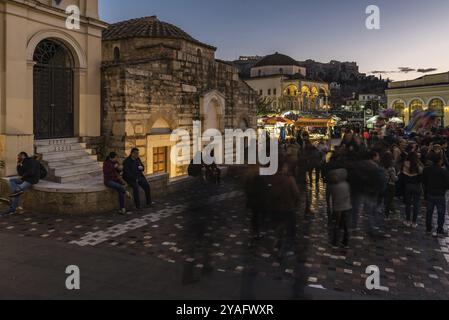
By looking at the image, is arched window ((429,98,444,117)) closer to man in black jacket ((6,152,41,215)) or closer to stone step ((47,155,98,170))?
stone step ((47,155,98,170))

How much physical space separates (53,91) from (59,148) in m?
1.80

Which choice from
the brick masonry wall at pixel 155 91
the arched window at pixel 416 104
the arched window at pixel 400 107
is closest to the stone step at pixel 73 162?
the brick masonry wall at pixel 155 91

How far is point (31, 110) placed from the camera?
10.9m

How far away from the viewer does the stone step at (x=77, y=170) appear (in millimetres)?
10398

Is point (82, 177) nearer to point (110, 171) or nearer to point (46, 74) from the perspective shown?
point (110, 171)

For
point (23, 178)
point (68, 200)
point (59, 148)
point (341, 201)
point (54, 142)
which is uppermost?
point (54, 142)

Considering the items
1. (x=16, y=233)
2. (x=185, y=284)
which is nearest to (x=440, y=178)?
(x=185, y=284)

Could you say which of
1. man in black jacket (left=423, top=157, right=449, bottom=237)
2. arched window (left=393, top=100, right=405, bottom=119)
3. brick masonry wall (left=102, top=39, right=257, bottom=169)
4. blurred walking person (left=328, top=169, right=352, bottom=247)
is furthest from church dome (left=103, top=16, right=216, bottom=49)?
arched window (left=393, top=100, right=405, bottom=119)

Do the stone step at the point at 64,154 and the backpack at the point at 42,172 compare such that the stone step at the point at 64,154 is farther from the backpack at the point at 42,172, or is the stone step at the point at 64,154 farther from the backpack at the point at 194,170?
the backpack at the point at 194,170

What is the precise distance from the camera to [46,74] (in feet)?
38.1

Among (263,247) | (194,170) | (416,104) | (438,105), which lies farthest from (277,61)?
(263,247)

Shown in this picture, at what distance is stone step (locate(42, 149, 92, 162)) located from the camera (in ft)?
35.4

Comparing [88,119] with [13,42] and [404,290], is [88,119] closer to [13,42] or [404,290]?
[13,42]
